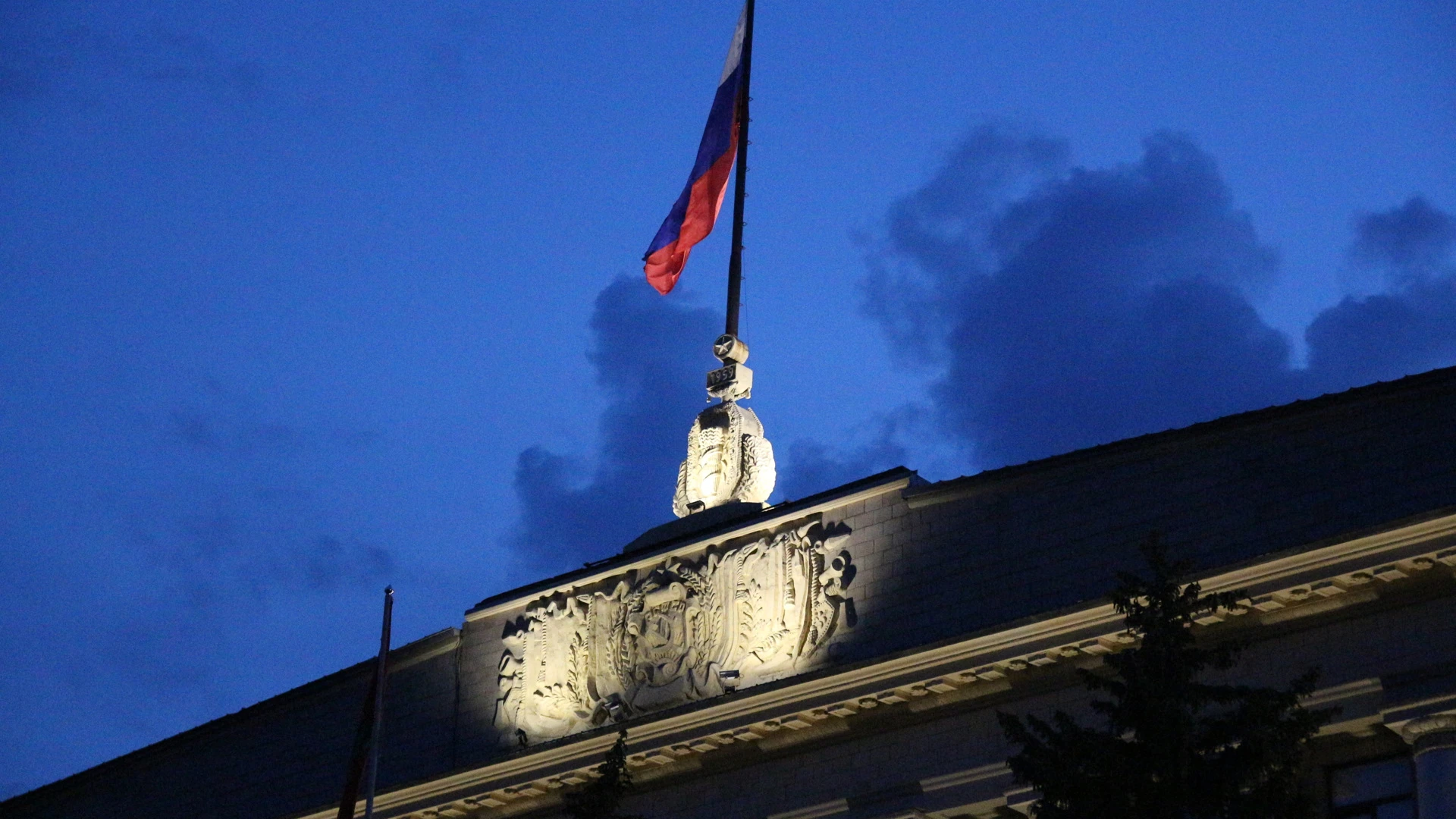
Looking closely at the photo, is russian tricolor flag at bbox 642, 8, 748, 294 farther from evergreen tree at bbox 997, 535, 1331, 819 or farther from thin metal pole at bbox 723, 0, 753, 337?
evergreen tree at bbox 997, 535, 1331, 819

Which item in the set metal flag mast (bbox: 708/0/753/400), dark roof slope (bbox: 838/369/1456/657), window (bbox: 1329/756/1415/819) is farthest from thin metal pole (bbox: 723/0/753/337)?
window (bbox: 1329/756/1415/819)

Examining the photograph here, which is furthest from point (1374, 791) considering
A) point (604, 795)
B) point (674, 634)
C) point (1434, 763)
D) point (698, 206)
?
point (698, 206)

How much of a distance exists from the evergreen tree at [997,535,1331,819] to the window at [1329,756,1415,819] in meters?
3.88

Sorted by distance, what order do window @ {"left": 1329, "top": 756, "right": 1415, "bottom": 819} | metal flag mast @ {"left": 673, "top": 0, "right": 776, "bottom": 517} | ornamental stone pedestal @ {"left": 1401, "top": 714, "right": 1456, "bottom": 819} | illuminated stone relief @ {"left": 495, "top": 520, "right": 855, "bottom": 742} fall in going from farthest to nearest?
metal flag mast @ {"left": 673, "top": 0, "right": 776, "bottom": 517} → illuminated stone relief @ {"left": 495, "top": 520, "right": 855, "bottom": 742} → window @ {"left": 1329, "top": 756, "right": 1415, "bottom": 819} → ornamental stone pedestal @ {"left": 1401, "top": 714, "right": 1456, "bottom": 819}

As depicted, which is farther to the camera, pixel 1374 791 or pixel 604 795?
pixel 1374 791

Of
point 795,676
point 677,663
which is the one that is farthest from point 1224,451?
point 677,663

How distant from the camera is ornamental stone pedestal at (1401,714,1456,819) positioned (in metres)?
24.9

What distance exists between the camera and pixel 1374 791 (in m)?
26.1

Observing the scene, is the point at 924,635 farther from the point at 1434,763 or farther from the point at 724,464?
the point at 1434,763

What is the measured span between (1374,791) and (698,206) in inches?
581

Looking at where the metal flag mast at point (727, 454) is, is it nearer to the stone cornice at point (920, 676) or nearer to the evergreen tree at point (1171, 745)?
the stone cornice at point (920, 676)

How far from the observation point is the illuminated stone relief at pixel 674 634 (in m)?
31.1

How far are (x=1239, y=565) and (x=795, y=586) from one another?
6.45 metres

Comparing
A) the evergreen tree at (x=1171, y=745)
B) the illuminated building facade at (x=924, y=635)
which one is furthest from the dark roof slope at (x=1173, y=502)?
the evergreen tree at (x=1171, y=745)
